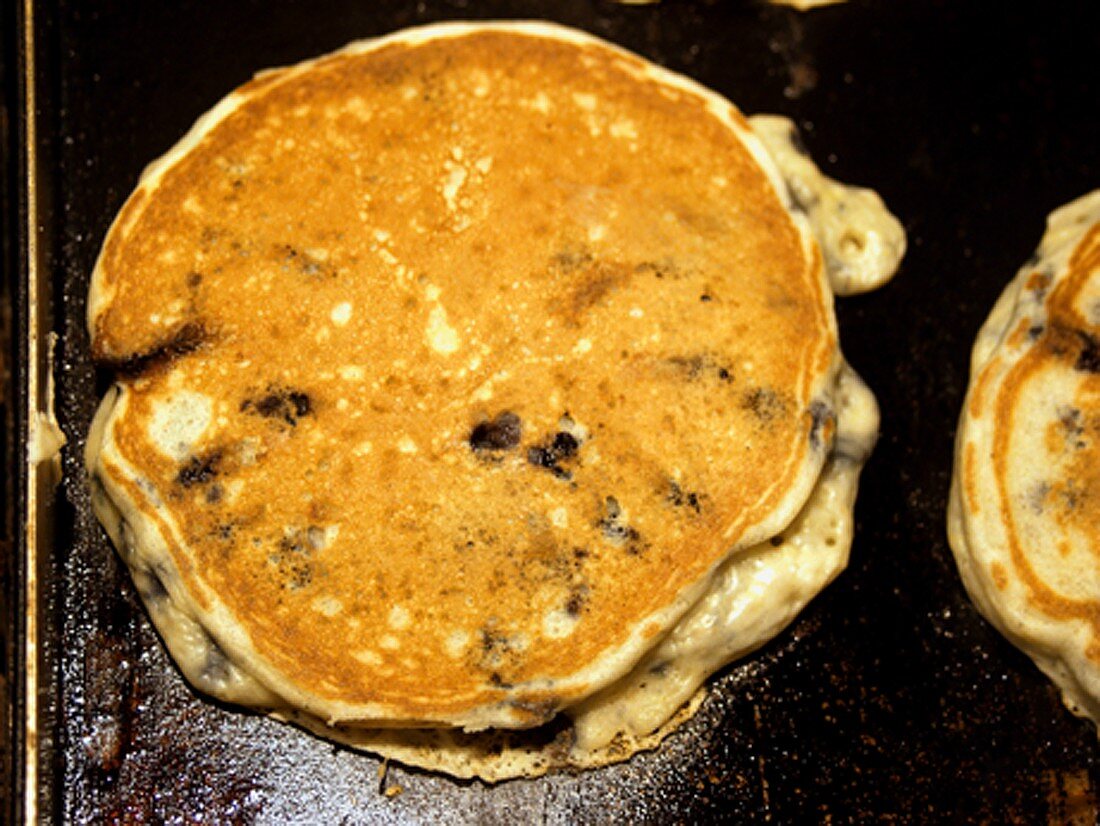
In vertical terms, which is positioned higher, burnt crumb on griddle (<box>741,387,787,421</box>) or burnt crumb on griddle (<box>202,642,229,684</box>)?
burnt crumb on griddle (<box>741,387,787,421</box>)

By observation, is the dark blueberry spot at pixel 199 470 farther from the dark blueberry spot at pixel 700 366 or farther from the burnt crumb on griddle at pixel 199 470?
the dark blueberry spot at pixel 700 366

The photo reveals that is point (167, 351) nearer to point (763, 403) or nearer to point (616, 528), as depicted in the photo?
point (616, 528)

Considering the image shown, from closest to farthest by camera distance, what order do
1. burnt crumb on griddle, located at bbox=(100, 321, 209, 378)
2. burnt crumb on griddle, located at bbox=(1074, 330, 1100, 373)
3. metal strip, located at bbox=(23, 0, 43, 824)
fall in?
metal strip, located at bbox=(23, 0, 43, 824), burnt crumb on griddle, located at bbox=(100, 321, 209, 378), burnt crumb on griddle, located at bbox=(1074, 330, 1100, 373)

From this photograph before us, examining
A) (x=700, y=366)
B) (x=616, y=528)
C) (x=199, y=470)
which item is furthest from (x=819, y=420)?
(x=199, y=470)

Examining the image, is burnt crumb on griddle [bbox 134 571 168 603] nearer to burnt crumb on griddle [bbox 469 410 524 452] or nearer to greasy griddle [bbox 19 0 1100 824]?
greasy griddle [bbox 19 0 1100 824]

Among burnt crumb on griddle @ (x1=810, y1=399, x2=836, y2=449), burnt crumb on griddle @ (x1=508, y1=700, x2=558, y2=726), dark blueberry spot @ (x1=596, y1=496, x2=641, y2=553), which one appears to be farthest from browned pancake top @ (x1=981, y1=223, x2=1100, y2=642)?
burnt crumb on griddle @ (x1=508, y1=700, x2=558, y2=726)

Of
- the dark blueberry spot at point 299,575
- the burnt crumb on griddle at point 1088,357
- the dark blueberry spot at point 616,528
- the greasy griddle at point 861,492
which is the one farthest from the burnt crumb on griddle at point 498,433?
the burnt crumb on griddle at point 1088,357
